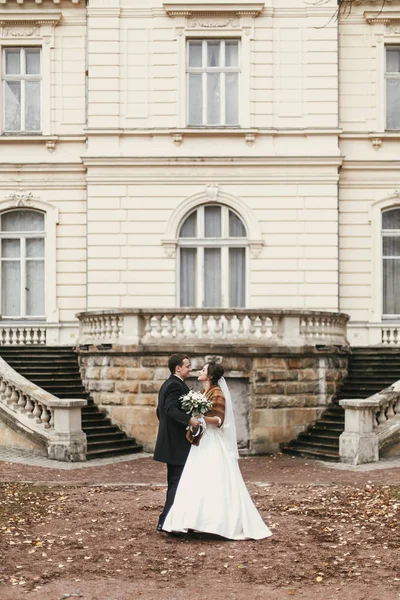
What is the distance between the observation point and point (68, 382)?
20047 mm

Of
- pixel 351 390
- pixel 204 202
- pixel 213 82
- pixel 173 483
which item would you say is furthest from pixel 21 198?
pixel 173 483

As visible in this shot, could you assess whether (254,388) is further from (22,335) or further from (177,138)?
(177,138)

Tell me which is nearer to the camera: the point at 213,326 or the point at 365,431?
the point at 365,431

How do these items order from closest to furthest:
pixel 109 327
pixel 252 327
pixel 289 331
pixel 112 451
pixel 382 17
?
pixel 112 451 → pixel 252 327 → pixel 289 331 → pixel 109 327 → pixel 382 17

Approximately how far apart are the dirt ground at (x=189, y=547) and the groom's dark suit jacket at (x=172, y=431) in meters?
0.83

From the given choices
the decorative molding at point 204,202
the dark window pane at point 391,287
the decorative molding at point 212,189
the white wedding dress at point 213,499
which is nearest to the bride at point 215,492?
the white wedding dress at point 213,499

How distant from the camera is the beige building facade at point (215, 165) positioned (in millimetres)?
22844

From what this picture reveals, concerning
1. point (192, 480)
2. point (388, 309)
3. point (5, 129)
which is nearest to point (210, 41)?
point (5, 129)

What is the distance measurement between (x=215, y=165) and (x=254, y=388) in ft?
21.6

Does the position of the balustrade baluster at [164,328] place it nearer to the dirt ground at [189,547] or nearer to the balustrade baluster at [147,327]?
the balustrade baluster at [147,327]

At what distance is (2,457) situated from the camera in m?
16.7

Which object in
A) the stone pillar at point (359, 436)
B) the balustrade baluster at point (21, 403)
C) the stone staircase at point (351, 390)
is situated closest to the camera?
the stone pillar at point (359, 436)

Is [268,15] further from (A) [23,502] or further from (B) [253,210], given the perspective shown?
(A) [23,502]

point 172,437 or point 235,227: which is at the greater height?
point 235,227
